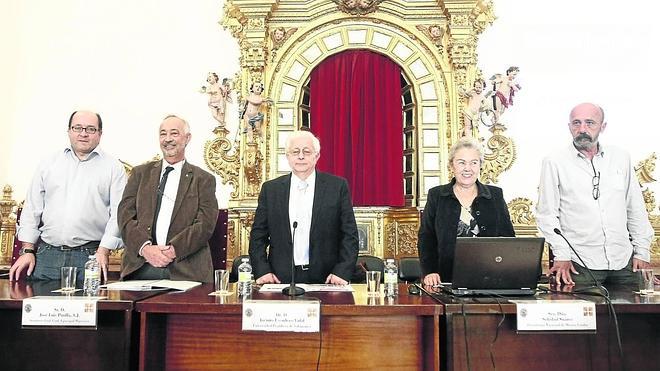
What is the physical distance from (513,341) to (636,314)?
464 millimetres

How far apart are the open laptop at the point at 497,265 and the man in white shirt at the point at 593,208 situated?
653 mm

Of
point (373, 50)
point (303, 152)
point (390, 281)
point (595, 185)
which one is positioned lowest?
point (390, 281)

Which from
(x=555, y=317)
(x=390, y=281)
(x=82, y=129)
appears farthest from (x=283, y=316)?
(x=82, y=129)

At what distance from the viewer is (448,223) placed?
2592 mm

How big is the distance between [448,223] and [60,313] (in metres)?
1.66

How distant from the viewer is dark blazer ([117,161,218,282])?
258 centimetres

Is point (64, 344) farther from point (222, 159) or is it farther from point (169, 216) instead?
point (222, 159)

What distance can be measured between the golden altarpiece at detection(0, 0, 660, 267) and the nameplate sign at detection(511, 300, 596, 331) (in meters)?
3.86

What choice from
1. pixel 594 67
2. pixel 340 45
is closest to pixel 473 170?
pixel 340 45

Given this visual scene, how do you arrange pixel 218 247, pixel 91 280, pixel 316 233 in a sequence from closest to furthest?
pixel 91 280 < pixel 316 233 < pixel 218 247

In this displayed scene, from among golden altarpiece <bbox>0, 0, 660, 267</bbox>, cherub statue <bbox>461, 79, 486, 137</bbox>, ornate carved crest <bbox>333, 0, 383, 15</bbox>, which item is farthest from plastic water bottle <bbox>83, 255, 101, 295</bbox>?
ornate carved crest <bbox>333, 0, 383, 15</bbox>

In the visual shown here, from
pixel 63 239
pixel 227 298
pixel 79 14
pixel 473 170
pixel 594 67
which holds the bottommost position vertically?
pixel 227 298

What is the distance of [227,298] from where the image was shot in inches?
74.7

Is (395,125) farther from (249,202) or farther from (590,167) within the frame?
(590,167)
